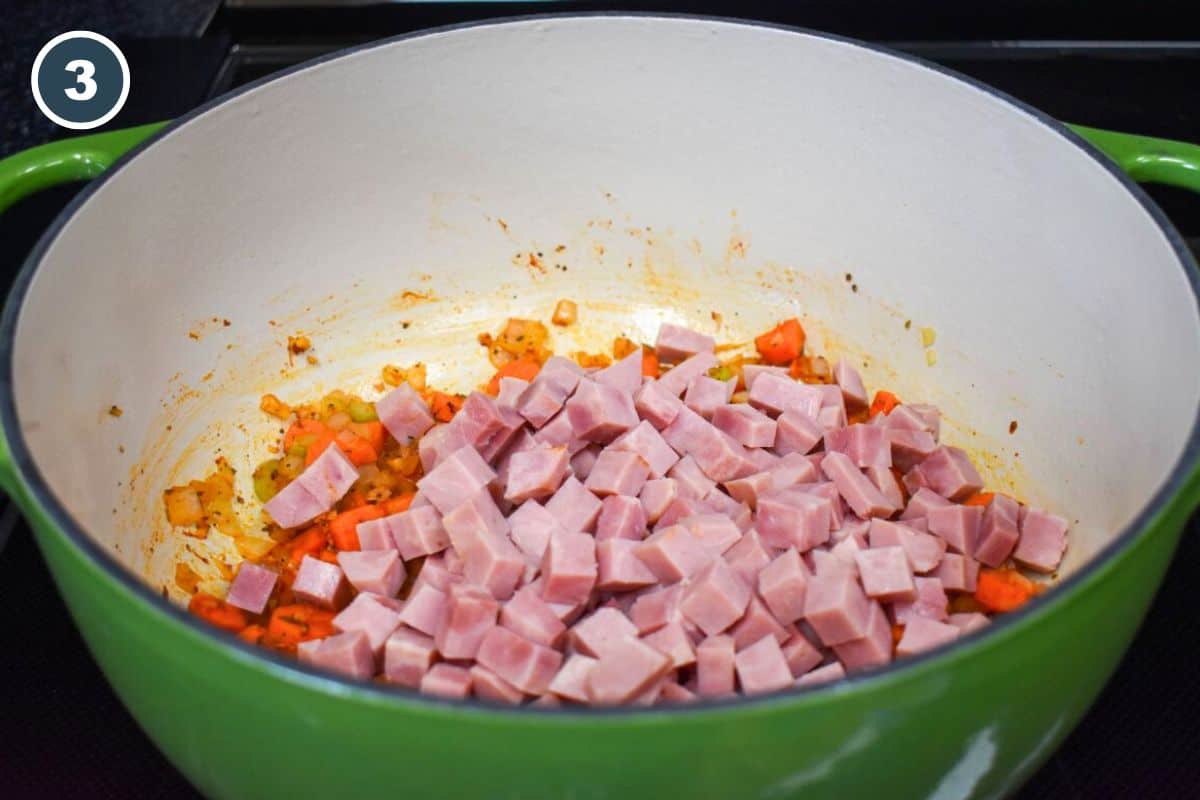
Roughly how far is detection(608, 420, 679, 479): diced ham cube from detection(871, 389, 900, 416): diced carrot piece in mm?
322

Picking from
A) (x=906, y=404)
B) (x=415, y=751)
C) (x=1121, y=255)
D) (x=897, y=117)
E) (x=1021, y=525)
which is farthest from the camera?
(x=906, y=404)

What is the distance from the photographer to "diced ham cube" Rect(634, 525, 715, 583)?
4.49 ft

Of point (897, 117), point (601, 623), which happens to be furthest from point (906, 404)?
point (601, 623)

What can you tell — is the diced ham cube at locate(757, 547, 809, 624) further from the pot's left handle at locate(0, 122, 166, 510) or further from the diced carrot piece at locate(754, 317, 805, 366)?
the pot's left handle at locate(0, 122, 166, 510)

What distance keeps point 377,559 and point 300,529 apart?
179 mm

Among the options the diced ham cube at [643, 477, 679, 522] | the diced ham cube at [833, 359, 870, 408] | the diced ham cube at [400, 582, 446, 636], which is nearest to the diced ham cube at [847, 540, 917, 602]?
the diced ham cube at [643, 477, 679, 522]

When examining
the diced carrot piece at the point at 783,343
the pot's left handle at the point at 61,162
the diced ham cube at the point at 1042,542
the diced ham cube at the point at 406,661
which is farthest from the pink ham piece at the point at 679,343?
the pot's left handle at the point at 61,162

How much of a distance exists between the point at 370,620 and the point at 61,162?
0.64m

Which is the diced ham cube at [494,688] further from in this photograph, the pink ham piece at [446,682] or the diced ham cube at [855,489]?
the diced ham cube at [855,489]

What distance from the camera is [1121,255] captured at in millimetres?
1359

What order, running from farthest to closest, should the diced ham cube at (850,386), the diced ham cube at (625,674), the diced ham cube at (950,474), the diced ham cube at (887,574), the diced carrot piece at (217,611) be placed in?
the diced ham cube at (850,386) < the diced ham cube at (950,474) < the diced carrot piece at (217,611) < the diced ham cube at (887,574) < the diced ham cube at (625,674)

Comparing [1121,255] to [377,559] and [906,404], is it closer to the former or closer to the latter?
[906,404]

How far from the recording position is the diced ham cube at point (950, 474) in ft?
5.08

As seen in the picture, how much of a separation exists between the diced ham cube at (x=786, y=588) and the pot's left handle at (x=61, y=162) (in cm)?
89
